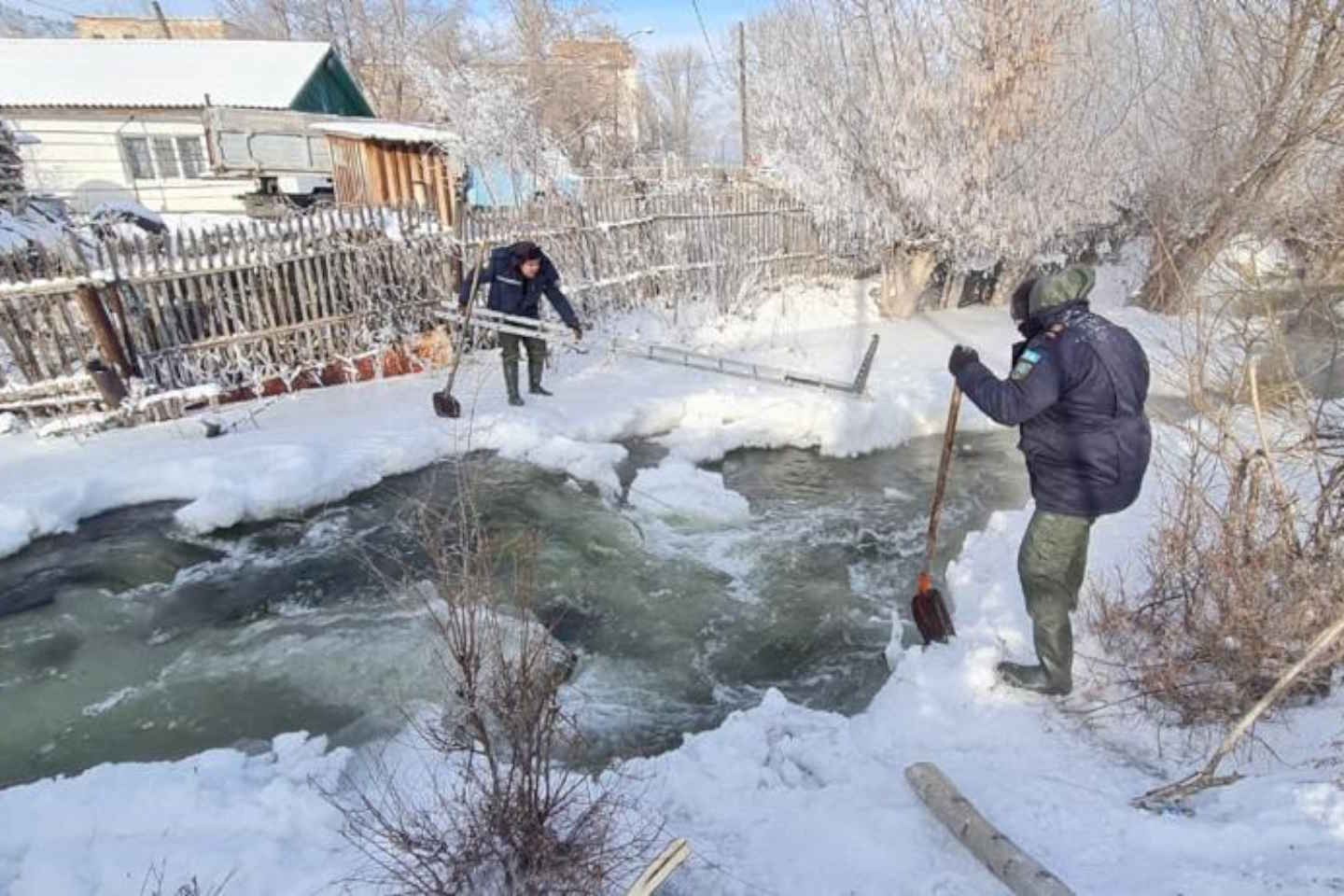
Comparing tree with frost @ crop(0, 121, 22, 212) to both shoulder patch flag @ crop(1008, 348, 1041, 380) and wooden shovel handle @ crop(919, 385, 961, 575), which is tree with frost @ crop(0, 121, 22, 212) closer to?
wooden shovel handle @ crop(919, 385, 961, 575)

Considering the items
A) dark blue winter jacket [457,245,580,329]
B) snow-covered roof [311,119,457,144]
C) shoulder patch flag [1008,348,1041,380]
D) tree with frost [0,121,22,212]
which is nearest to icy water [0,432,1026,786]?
dark blue winter jacket [457,245,580,329]

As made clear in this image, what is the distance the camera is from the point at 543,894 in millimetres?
2305

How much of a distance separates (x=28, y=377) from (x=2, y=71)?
781 inches

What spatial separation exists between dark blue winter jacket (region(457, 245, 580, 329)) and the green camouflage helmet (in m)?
5.14

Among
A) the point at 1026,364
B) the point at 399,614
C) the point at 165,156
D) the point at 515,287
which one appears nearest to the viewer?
the point at 1026,364

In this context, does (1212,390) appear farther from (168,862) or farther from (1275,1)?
(1275,1)

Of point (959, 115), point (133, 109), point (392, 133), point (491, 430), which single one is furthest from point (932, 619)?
point (133, 109)

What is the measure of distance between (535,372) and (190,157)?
722 inches

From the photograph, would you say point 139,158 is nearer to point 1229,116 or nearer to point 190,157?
point 190,157

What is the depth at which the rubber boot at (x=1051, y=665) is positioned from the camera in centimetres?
349

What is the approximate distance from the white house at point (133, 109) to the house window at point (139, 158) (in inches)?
1.0

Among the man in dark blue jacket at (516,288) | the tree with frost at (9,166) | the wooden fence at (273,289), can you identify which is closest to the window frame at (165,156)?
the tree with frost at (9,166)

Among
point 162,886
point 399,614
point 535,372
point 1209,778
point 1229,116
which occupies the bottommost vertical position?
point 399,614

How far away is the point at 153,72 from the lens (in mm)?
21078
